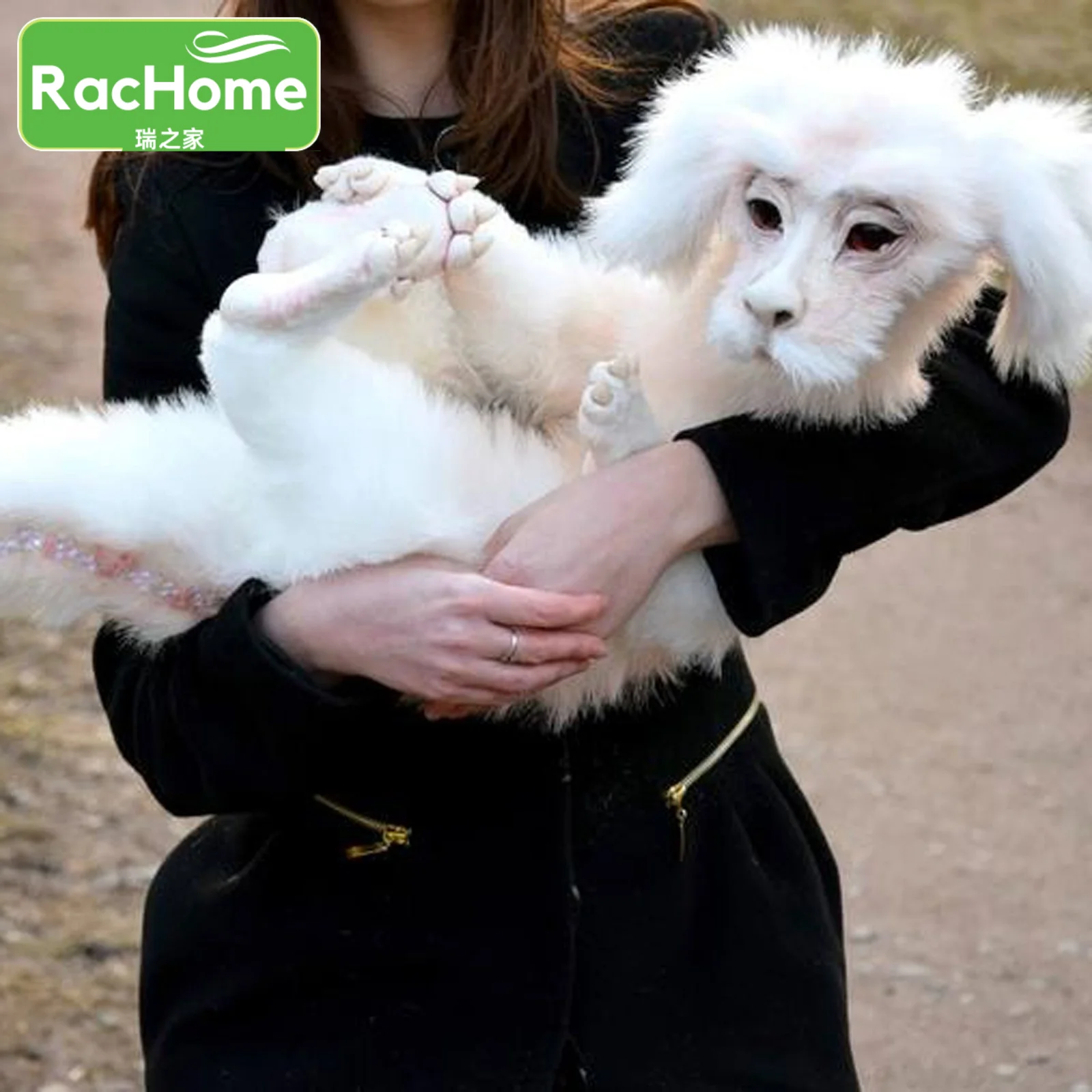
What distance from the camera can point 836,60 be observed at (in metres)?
1.60

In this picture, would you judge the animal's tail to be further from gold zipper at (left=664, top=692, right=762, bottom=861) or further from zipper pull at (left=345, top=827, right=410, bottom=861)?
gold zipper at (left=664, top=692, right=762, bottom=861)

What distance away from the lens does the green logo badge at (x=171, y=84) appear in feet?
6.40

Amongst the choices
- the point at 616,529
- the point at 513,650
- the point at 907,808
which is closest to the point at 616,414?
the point at 616,529

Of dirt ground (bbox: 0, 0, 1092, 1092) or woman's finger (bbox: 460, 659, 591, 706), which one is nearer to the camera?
woman's finger (bbox: 460, 659, 591, 706)

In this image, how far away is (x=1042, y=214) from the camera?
154cm

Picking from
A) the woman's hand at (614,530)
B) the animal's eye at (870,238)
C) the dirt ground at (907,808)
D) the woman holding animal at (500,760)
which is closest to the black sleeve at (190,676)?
the woman holding animal at (500,760)

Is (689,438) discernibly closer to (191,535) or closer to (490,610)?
(490,610)

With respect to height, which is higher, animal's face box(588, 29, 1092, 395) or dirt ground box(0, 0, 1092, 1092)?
animal's face box(588, 29, 1092, 395)

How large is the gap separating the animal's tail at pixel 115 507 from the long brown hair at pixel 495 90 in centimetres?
→ 29

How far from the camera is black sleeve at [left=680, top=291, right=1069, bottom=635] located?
1721 mm

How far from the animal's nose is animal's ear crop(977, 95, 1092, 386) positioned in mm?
163

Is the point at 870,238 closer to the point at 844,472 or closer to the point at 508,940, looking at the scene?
the point at 844,472

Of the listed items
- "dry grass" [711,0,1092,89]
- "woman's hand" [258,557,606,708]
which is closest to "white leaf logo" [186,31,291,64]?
"woman's hand" [258,557,606,708]

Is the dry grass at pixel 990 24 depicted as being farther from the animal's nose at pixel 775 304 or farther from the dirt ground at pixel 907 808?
the animal's nose at pixel 775 304
